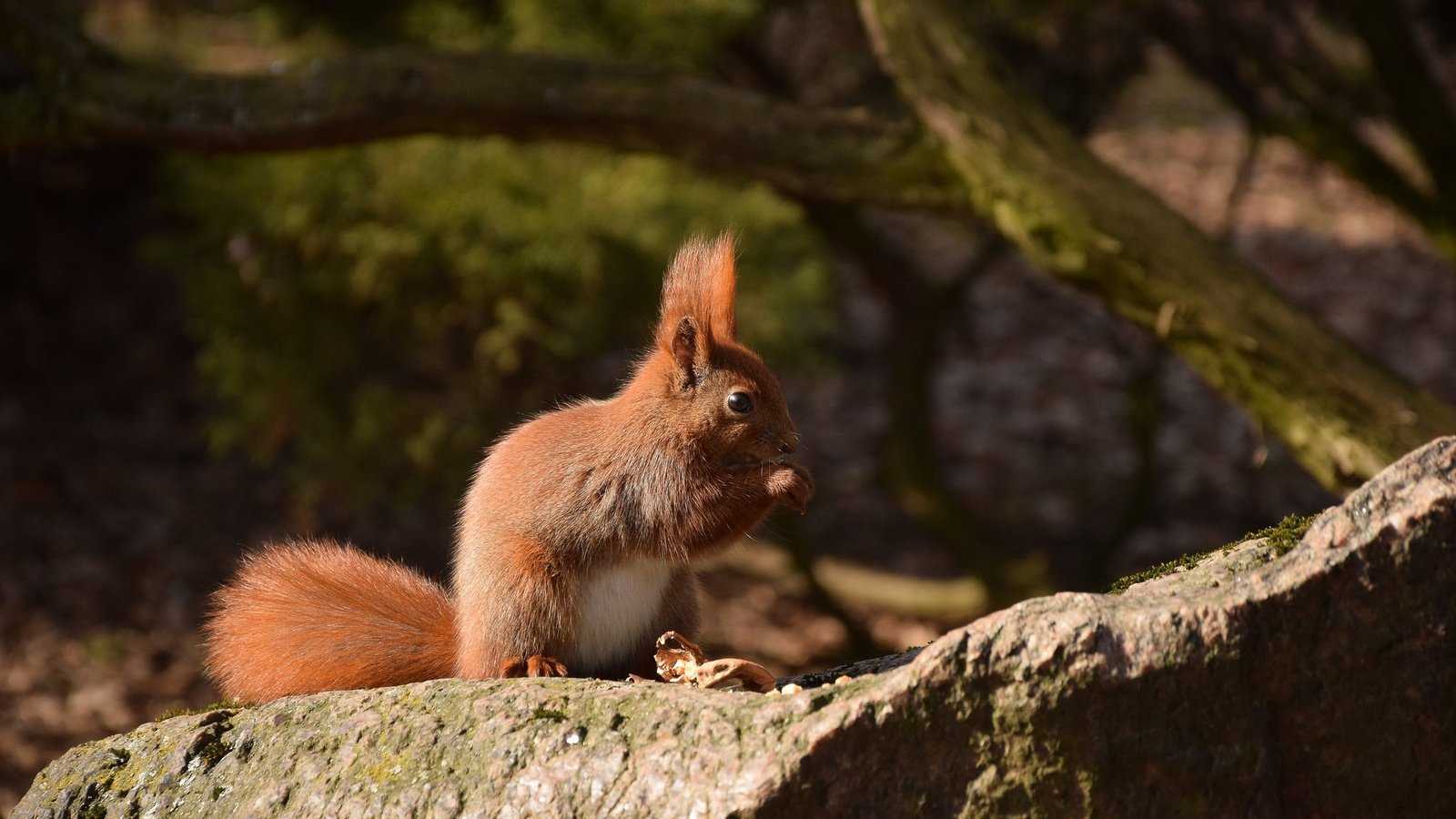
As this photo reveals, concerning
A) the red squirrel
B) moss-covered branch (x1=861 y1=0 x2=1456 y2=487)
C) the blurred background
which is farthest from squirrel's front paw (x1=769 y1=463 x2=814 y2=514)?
moss-covered branch (x1=861 y1=0 x2=1456 y2=487)

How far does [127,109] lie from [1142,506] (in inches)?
186

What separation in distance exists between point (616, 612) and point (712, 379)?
46 centimetres

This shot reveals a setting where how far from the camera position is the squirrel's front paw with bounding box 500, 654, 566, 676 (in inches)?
92.1

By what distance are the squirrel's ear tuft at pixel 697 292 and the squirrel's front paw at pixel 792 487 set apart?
0.90ft

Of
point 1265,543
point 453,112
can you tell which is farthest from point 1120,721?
point 453,112

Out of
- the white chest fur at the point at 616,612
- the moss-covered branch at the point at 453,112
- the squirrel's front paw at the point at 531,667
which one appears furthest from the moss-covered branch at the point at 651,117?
the squirrel's front paw at the point at 531,667

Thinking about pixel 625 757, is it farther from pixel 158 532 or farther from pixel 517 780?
pixel 158 532

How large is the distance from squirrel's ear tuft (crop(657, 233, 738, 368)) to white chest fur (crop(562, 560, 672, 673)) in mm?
402

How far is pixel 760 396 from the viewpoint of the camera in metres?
2.62

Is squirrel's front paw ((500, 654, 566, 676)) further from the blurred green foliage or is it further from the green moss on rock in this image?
the blurred green foliage

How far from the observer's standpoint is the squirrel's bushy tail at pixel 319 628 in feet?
7.91

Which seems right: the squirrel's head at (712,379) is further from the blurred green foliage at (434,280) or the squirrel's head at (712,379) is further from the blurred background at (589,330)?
the blurred green foliage at (434,280)

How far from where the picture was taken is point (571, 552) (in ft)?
7.91

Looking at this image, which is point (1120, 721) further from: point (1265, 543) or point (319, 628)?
point (319, 628)
